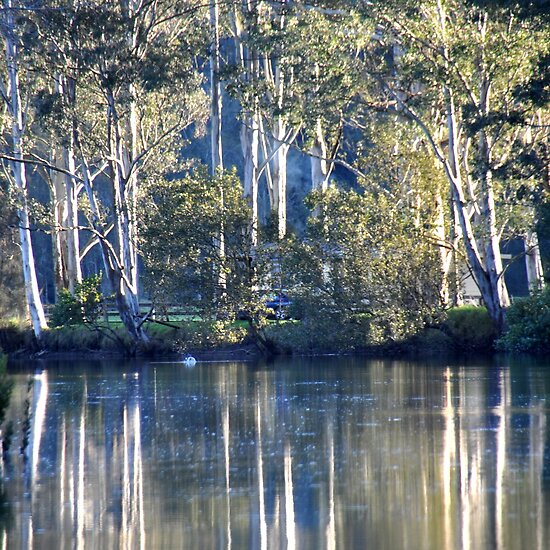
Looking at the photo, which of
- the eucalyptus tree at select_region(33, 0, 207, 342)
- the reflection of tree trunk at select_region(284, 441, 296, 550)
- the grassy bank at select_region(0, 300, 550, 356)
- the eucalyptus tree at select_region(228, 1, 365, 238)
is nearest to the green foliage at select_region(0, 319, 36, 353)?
the eucalyptus tree at select_region(33, 0, 207, 342)

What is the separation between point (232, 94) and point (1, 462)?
81.8 feet

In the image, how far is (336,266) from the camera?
1391 inches

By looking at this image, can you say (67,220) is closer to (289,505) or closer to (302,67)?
(302,67)

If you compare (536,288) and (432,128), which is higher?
(432,128)

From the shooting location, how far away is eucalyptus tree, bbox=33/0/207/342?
3447cm

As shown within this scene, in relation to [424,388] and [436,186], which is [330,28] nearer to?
[436,186]

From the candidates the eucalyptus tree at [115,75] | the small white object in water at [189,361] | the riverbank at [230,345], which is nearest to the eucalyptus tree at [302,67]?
the eucalyptus tree at [115,75]

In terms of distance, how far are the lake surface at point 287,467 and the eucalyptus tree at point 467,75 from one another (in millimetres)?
10558

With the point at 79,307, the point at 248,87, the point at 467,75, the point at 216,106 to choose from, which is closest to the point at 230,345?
the point at 79,307

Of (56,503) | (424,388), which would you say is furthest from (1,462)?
(424,388)

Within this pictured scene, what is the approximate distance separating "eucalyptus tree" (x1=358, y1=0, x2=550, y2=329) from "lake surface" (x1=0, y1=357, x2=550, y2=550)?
10558 mm

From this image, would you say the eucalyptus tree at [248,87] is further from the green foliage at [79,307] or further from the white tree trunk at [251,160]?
the green foliage at [79,307]

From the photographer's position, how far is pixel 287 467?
42.8 ft

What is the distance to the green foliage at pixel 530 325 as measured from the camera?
31.6m
